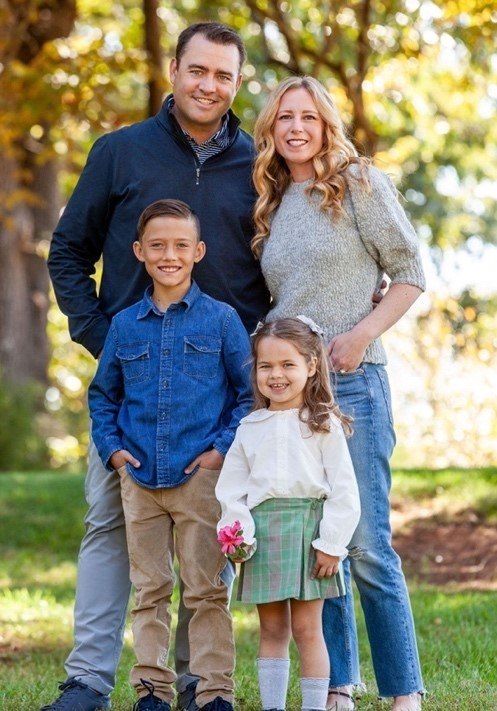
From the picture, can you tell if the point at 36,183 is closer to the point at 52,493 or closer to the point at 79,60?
the point at 79,60

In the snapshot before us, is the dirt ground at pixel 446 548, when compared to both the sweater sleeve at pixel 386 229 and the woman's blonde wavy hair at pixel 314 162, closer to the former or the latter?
the sweater sleeve at pixel 386 229

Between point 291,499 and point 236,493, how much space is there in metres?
0.18

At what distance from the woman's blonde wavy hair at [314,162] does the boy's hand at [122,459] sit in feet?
2.77

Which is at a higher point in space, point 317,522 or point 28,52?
point 28,52

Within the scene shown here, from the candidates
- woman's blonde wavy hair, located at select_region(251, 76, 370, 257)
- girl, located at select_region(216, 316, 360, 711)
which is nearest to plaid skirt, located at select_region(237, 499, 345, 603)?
girl, located at select_region(216, 316, 360, 711)

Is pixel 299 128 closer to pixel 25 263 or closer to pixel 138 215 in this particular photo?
pixel 138 215

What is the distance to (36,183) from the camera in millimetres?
15781

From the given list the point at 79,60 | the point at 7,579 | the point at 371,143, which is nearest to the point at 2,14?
the point at 79,60

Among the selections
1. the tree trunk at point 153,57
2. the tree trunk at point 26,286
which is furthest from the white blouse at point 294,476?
the tree trunk at point 26,286

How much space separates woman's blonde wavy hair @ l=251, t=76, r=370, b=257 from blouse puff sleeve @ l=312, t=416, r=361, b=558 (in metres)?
0.77

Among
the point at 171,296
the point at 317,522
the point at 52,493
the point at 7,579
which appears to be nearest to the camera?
the point at 317,522

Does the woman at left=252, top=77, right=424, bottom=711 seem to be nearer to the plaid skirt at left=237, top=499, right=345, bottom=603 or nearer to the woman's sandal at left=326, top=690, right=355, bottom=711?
the woman's sandal at left=326, top=690, right=355, bottom=711

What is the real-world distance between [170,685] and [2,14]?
8.37 metres

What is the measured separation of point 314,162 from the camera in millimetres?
3934
